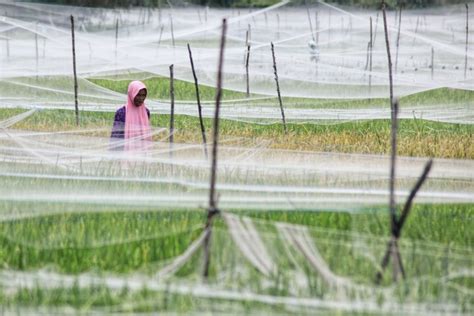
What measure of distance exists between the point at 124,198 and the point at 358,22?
1449 centimetres

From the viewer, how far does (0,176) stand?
7.43 m

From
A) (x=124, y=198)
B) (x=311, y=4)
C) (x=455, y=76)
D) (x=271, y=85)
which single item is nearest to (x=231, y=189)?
(x=124, y=198)

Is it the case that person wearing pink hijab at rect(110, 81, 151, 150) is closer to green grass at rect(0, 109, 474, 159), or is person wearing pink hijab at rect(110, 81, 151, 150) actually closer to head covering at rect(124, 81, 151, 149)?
head covering at rect(124, 81, 151, 149)

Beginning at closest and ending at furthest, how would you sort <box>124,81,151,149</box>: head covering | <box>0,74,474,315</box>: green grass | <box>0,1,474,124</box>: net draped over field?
<box>0,74,474,315</box>: green grass < <box>124,81,151,149</box>: head covering < <box>0,1,474,124</box>: net draped over field

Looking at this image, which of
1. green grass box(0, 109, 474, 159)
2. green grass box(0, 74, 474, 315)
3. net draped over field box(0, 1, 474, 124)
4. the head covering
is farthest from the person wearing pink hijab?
net draped over field box(0, 1, 474, 124)

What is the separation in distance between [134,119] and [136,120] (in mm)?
21

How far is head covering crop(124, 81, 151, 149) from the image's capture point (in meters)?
8.65

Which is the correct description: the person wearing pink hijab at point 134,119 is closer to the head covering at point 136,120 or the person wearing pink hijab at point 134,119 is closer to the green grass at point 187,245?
the head covering at point 136,120

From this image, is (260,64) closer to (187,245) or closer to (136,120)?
(136,120)

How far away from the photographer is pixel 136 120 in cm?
926

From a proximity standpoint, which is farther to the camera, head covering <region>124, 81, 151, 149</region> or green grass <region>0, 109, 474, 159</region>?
green grass <region>0, 109, 474, 159</region>

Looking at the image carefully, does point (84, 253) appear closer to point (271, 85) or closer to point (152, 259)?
point (152, 259)

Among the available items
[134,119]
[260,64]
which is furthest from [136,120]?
[260,64]

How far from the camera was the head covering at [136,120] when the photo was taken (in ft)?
28.4
